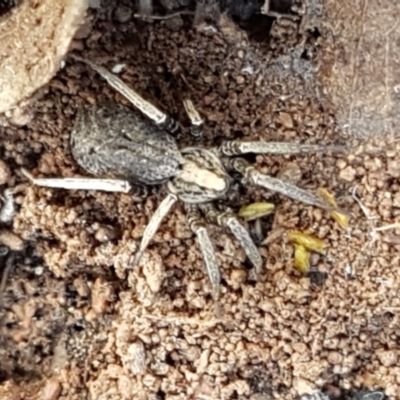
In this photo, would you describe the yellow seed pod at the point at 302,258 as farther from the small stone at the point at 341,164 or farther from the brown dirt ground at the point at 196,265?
the small stone at the point at 341,164

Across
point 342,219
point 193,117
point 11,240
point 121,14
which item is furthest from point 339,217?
point 11,240

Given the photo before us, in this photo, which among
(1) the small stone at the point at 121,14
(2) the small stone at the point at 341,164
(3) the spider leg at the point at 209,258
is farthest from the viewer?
(1) the small stone at the point at 121,14

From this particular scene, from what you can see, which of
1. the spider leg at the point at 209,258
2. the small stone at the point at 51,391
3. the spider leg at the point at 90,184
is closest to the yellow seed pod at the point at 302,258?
the spider leg at the point at 209,258

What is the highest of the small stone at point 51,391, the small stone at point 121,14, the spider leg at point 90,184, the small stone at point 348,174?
the small stone at point 121,14

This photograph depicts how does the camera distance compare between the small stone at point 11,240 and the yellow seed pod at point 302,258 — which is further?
the small stone at point 11,240

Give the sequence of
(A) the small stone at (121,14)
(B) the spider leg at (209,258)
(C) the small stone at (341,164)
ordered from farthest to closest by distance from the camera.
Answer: (A) the small stone at (121,14)
(C) the small stone at (341,164)
(B) the spider leg at (209,258)

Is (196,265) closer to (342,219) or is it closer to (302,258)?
(302,258)

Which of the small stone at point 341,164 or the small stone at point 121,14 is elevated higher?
the small stone at point 121,14

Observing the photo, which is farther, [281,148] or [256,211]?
[256,211]
